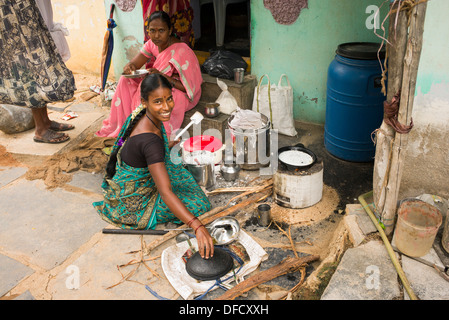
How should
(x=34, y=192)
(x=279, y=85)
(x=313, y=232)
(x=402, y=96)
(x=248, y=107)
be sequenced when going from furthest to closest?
(x=248, y=107) < (x=279, y=85) < (x=34, y=192) < (x=313, y=232) < (x=402, y=96)

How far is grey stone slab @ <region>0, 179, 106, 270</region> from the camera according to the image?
3.29 m

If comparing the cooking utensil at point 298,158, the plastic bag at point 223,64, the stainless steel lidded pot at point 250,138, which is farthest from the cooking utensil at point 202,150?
the plastic bag at point 223,64

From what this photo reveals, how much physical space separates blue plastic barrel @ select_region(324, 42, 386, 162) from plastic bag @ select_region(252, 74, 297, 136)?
22.1 inches

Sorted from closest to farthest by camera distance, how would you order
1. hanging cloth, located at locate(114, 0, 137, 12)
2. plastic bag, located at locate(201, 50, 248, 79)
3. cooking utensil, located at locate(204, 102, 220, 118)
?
cooking utensil, located at locate(204, 102, 220, 118)
plastic bag, located at locate(201, 50, 248, 79)
hanging cloth, located at locate(114, 0, 137, 12)

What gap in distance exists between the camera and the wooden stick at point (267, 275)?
8.80 feet

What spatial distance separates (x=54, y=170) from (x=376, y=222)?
3424 mm

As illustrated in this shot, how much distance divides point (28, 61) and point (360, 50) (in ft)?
12.2

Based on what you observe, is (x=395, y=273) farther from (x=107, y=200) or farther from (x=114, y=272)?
(x=107, y=200)

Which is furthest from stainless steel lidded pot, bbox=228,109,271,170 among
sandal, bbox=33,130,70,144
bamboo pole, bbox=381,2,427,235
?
sandal, bbox=33,130,70,144

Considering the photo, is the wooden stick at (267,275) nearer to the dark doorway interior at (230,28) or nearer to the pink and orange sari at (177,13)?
the pink and orange sari at (177,13)

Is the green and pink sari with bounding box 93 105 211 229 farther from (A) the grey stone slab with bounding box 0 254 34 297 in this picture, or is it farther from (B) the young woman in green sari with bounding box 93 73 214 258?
(A) the grey stone slab with bounding box 0 254 34 297

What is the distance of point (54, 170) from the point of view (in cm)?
444

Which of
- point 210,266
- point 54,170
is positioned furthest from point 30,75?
point 210,266

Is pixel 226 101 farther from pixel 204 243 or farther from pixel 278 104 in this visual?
pixel 204 243
